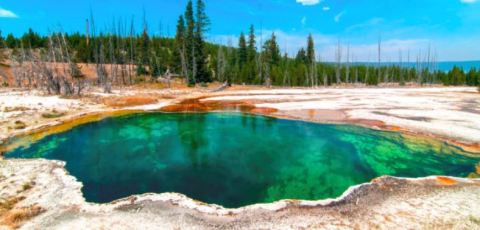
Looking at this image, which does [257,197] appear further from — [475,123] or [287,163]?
[475,123]

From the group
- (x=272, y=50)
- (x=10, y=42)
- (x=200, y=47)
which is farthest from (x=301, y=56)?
(x=10, y=42)

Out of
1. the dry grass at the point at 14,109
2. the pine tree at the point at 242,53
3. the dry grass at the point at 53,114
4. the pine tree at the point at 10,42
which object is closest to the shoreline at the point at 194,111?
the dry grass at the point at 53,114

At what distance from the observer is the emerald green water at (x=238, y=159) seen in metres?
9.49

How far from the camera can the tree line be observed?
A: 43906 mm

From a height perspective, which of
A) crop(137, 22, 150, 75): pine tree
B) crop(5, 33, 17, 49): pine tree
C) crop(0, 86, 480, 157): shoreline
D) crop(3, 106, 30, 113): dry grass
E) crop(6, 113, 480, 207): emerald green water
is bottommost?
crop(6, 113, 480, 207): emerald green water

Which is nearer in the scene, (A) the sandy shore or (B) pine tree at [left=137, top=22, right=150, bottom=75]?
(A) the sandy shore

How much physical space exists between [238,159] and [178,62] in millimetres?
44188

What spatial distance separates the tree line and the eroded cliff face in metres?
26.4

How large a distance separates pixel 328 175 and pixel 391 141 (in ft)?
22.0

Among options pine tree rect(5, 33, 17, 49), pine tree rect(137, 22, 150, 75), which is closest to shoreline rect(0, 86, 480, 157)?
pine tree rect(137, 22, 150, 75)

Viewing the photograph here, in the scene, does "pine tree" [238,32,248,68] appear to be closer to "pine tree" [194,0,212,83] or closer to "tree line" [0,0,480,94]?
"tree line" [0,0,480,94]

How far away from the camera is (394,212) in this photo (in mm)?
7109

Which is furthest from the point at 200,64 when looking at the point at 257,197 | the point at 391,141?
the point at 257,197

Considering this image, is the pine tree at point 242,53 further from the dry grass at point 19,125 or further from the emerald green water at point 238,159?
the dry grass at point 19,125
